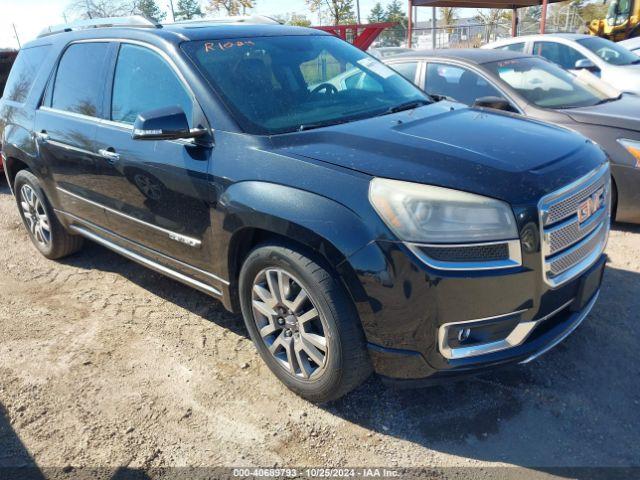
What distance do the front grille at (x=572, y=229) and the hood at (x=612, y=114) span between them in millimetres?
2140

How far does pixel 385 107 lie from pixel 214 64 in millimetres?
1032

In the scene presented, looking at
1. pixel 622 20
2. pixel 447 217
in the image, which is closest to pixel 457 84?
pixel 447 217

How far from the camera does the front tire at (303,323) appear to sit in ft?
7.78

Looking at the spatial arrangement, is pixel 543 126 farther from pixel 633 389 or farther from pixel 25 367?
pixel 25 367

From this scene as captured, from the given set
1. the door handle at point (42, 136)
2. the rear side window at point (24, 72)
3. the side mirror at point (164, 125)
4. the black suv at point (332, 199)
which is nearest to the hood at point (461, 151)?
the black suv at point (332, 199)

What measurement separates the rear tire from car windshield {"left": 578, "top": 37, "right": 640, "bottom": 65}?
7.86 m

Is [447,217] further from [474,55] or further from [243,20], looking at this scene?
[474,55]

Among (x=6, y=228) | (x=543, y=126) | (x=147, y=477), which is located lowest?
(x=6, y=228)

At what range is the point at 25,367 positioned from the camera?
322 centimetres

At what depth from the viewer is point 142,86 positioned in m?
3.28

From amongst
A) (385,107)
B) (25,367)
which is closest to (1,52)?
(25,367)

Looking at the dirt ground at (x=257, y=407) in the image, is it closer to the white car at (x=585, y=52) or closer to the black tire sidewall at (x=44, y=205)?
the black tire sidewall at (x=44, y=205)

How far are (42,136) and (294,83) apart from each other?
226 cm

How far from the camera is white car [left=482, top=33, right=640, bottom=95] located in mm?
7898
